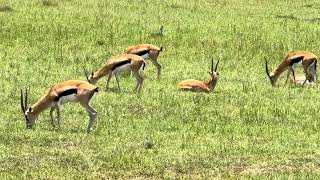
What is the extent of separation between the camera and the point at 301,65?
1805cm

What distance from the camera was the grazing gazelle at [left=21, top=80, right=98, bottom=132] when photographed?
12.4 m

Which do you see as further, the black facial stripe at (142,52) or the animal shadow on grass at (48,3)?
the animal shadow on grass at (48,3)

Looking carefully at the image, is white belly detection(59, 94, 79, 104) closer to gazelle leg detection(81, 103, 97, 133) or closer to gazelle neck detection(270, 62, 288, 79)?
gazelle leg detection(81, 103, 97, 133)

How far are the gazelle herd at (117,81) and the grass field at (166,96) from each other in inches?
10.8

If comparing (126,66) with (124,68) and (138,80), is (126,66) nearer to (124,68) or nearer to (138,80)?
(124,68)

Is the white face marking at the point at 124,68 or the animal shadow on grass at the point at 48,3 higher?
the animal shadow on grass at the point at 48,3

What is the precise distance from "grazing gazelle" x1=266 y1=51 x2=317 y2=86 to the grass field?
0.34 meters

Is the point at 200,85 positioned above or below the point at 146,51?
below

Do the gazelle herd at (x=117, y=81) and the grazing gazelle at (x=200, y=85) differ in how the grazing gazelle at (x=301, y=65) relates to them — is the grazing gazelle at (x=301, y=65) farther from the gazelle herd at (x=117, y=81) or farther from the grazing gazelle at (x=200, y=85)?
the grazing gazelle at (x=200, y=85)

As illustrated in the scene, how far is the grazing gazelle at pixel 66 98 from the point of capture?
12.4 metres

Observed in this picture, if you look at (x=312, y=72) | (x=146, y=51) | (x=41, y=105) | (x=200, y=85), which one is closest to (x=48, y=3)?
(x=146, y=51)

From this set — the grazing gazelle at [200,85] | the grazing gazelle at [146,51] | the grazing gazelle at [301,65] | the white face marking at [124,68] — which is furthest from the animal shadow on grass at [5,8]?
Answer: the grazing gazelle at [301,65]

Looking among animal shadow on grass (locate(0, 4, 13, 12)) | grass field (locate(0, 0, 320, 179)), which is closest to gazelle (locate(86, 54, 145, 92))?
grass field (locate(0, 0, 320, 179))

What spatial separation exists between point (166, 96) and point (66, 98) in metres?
3.45
